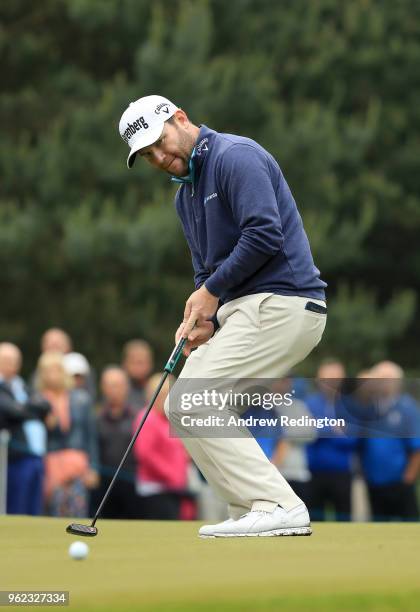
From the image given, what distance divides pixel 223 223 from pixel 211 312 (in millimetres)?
443

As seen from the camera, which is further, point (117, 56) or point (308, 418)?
point (117, 56)

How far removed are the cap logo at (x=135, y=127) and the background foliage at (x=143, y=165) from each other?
17.1 meters

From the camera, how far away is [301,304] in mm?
6359

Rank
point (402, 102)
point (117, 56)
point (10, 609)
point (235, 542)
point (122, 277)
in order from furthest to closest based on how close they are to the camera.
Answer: point (402, 102) < point (117, 56) < point (122, 277) < point (235, 542) < point (10, 609)

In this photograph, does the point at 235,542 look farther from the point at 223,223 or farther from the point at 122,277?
the point at 122,277

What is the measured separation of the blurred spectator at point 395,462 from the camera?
470 inches

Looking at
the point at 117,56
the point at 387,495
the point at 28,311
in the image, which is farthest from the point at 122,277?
the point at 387,495

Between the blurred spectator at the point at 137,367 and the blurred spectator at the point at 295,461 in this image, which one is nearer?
the blurred spectator at the point at 295,461

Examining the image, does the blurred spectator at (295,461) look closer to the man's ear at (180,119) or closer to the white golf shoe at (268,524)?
the white golf shoe at (268,524)

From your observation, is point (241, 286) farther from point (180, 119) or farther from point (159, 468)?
point (159, 468)

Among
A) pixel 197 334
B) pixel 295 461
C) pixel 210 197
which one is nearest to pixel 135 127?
pixel 210 197

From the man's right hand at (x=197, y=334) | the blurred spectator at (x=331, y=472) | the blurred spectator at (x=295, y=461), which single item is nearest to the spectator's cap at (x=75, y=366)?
the blurred spectator at (x=295, y=461)

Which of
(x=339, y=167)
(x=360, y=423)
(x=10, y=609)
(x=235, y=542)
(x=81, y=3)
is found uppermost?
(x=81, y=3)

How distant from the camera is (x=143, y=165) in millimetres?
25062
